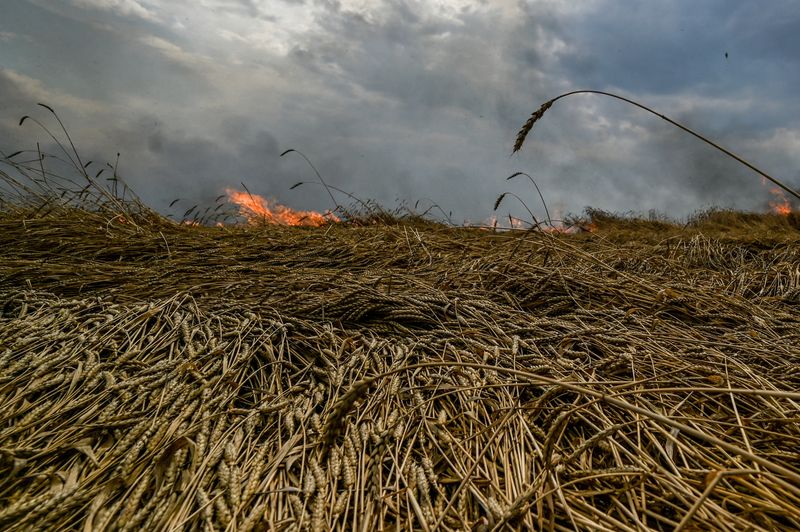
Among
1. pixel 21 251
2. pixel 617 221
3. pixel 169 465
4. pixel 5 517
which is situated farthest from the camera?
pixel 617 221

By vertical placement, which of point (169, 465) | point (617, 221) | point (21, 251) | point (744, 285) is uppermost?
point (617, 221)

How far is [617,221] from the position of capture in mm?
8656

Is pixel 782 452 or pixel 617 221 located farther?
pixel 617 221

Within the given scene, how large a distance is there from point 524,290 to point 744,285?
67.5 inches

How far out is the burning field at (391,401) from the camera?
0.95 meters

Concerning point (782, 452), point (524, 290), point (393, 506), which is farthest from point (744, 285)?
point (393, 506)

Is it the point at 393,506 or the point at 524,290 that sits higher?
the point at 524,290

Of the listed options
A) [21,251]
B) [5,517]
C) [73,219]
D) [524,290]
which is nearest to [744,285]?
[524,290]

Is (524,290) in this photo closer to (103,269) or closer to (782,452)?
(782,452)

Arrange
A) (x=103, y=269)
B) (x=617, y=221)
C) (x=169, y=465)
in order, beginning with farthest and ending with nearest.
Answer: (x=617, y=221) → (x=103, y=269) → (x=169, y=465)

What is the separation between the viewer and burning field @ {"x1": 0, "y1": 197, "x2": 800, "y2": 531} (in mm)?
945

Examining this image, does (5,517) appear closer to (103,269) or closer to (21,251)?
(103,269)

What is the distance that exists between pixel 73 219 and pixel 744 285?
15.9ft

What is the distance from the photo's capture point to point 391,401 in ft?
4.25
